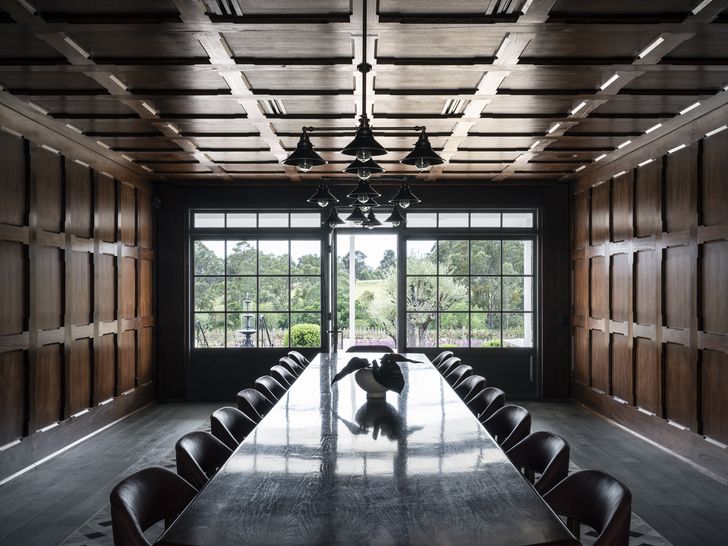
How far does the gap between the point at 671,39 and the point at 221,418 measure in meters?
3.44

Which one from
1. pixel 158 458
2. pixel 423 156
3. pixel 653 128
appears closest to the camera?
pixel 423 156

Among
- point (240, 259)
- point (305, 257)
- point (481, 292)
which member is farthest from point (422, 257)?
point (240, 259)

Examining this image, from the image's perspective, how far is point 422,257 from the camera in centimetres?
931

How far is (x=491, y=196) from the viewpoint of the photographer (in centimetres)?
923

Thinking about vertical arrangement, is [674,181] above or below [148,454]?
above

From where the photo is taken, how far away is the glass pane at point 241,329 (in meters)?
9.20

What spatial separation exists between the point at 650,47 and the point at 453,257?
539 cm

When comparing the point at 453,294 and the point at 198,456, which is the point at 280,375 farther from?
the point at 453,294

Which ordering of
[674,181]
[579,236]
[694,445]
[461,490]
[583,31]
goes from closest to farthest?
[461,490] < [583,31] < [694,445] < [674,181] < [579,236]

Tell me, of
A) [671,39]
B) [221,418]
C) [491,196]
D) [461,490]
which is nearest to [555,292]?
[491,196]

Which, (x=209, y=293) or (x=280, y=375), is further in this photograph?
(x=209, y=293)

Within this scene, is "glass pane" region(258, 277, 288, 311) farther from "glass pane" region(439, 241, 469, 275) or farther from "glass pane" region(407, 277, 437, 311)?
"glass pane" region(439, 241, 469, 275)

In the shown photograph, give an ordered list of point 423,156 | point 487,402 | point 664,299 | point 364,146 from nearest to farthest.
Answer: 1. point 364,146
2. point 423,156
3. point 487,402
4. point 664,299

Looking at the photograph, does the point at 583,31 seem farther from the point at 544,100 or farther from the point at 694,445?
the point at 694,445
